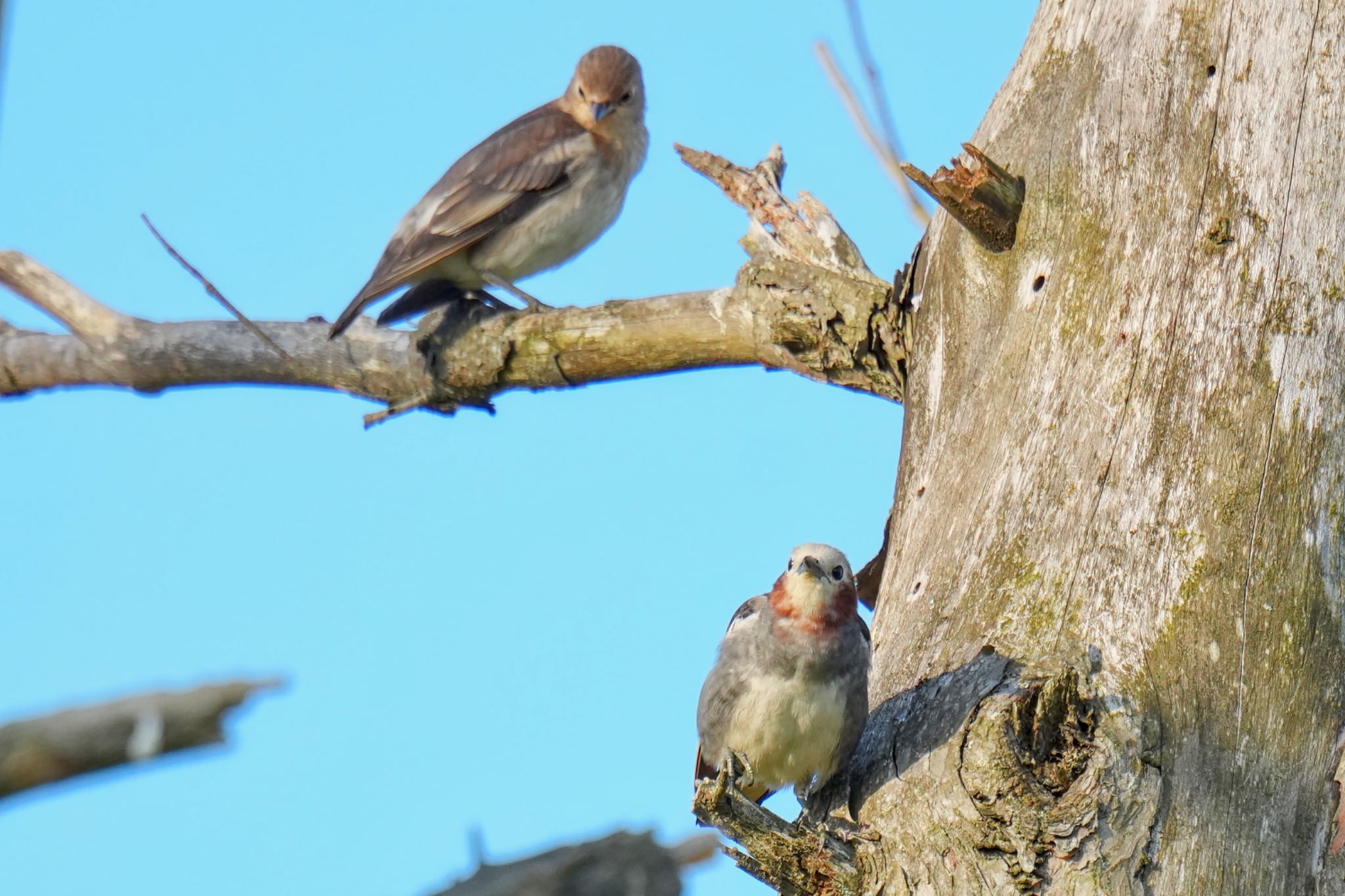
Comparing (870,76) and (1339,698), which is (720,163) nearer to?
(870,76)

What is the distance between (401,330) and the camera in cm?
631

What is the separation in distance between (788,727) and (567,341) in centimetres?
194

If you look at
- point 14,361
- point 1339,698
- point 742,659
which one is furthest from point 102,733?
point 14,361

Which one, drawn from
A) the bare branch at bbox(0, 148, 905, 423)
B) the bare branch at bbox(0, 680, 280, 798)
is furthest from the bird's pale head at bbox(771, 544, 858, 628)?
the bare branch at bbox(0, 680, 280, 798)

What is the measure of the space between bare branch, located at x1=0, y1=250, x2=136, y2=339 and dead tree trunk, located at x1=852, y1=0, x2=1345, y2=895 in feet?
12.8

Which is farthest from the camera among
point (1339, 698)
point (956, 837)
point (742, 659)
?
point (742, 659)

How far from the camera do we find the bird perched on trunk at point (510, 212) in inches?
266

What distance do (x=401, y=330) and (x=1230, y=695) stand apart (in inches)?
152

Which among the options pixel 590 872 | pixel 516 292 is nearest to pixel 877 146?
pixel 516 292

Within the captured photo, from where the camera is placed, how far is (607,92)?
8.09m

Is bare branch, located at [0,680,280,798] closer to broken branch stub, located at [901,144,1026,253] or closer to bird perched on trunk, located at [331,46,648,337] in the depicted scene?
broken branch stub, located at [901,144,1026,253]

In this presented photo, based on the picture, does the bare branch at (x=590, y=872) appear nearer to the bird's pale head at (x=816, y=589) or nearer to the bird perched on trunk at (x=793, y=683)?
the bird perched on trunk at (x=793, y=683)

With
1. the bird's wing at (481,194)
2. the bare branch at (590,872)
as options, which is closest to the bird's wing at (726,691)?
the bird's wing at (481,194)

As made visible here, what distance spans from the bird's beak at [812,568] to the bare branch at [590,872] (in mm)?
3802
